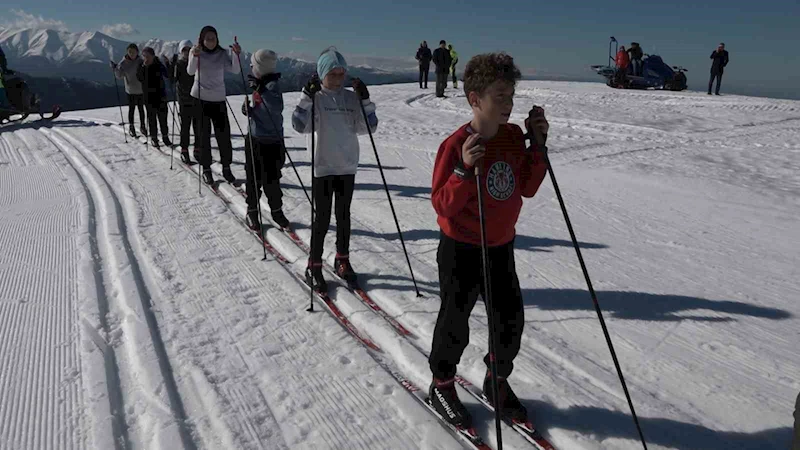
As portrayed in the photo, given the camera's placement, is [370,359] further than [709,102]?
No

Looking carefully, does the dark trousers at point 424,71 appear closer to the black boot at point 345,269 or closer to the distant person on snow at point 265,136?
the distant person on snow at point 265,136

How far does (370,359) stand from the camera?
10.6ft

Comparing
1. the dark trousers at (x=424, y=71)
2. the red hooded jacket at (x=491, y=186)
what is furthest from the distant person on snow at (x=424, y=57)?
the red hooded jacket at (x=491, y=186)

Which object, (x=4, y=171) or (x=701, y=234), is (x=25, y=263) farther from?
(x=701, y=234)

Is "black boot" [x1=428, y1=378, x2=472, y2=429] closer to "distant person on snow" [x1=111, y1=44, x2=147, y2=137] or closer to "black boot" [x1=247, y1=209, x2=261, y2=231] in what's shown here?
"black boot" [x1=247, y1=209, x2=261, y2=231]

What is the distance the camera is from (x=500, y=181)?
228 centimetres

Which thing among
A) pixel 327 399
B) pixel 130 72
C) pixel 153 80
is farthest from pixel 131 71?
pixel 327 399

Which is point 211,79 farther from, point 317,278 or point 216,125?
point 317,278

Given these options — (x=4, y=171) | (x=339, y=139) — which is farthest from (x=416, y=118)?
(x=339, y=139)

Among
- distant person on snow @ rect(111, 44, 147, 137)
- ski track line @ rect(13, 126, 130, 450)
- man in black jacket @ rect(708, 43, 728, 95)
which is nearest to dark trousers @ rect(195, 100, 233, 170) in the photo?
ski track line @ rect(13, 126, 130, 450)

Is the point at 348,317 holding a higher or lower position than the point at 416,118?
lower

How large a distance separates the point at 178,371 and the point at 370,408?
1178 millimetres

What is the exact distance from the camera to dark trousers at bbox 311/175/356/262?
4.06m

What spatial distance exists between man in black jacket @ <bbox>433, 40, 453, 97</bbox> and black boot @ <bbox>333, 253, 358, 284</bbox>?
16.2 meters
